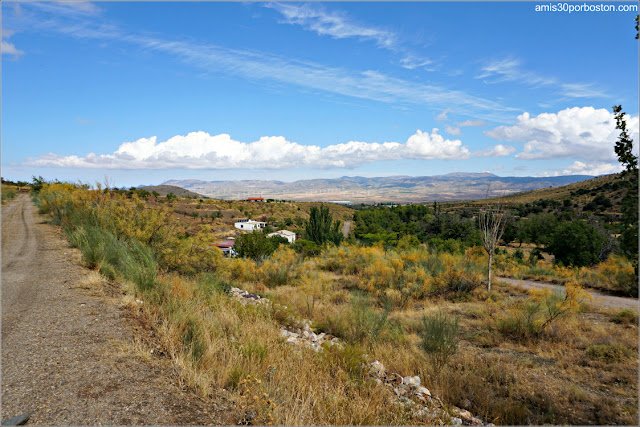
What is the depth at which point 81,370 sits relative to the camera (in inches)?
148

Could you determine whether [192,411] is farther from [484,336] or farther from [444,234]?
[444,234]

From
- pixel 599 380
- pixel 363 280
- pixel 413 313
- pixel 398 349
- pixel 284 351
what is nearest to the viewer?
pixel 284 351

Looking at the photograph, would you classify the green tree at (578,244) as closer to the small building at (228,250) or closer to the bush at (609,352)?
the bush at (609,352)

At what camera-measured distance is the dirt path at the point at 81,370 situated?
10.2ft

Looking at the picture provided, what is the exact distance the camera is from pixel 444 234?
122ft

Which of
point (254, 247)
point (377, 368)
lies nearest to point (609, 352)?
point (377, 368)

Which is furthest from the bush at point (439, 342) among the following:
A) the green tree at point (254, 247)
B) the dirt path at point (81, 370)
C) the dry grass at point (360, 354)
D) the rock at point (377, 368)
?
the green tree at point (254, 247)

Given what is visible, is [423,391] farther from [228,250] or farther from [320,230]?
[320,230]

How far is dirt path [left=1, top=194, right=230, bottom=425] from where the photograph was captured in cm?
311

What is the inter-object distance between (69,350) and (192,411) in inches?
83.6

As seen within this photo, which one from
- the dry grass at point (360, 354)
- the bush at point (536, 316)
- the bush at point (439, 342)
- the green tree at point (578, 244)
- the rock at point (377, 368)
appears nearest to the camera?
the dry grass at point (360, 354)

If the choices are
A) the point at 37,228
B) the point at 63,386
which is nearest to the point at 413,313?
the point at 63,386

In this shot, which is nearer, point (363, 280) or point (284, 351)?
point (284, 351)

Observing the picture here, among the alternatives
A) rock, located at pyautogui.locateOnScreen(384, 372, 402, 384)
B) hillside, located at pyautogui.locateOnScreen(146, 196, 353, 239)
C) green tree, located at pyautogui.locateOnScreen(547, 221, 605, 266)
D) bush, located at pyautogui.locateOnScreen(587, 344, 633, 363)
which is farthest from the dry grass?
hillside, located at pyautogui.locateOnScreen(146, 196, 353, 239)
